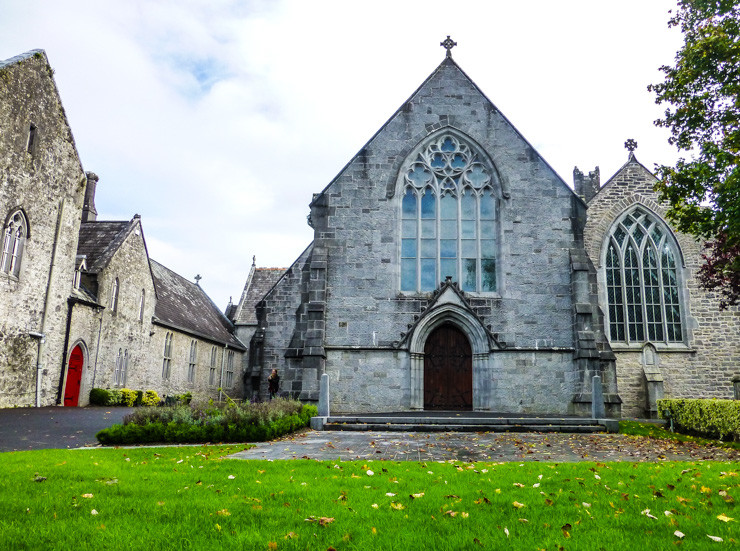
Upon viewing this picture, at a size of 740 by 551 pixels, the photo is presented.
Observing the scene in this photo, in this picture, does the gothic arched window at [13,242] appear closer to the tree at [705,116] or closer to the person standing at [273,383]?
the person standing at [273,383]

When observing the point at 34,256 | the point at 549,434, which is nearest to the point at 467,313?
the point at 549,434

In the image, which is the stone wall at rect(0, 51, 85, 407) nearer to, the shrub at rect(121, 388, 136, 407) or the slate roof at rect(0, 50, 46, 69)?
the slate roof at rect(0, 50, 46, 69)

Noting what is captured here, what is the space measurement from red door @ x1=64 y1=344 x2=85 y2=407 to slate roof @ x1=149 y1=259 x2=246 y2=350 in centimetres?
535

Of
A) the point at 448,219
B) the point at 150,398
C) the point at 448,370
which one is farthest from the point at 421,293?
the point at 150,398

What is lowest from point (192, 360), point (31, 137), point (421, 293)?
point (192, 360)

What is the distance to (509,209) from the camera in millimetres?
19359

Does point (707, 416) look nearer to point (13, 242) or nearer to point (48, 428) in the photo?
point (48, 428)

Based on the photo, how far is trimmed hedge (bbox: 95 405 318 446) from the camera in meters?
11.1

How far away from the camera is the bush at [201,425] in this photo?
11.2 metres

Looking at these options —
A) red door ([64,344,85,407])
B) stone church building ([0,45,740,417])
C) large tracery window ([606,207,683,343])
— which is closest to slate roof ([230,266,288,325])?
stone church building ([0,45,740,417])

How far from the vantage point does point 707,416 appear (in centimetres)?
1395

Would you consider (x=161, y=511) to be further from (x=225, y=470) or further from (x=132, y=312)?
(x=132, y=312)

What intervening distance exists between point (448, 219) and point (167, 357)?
18.3m

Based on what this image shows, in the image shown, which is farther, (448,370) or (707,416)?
(448,370)
